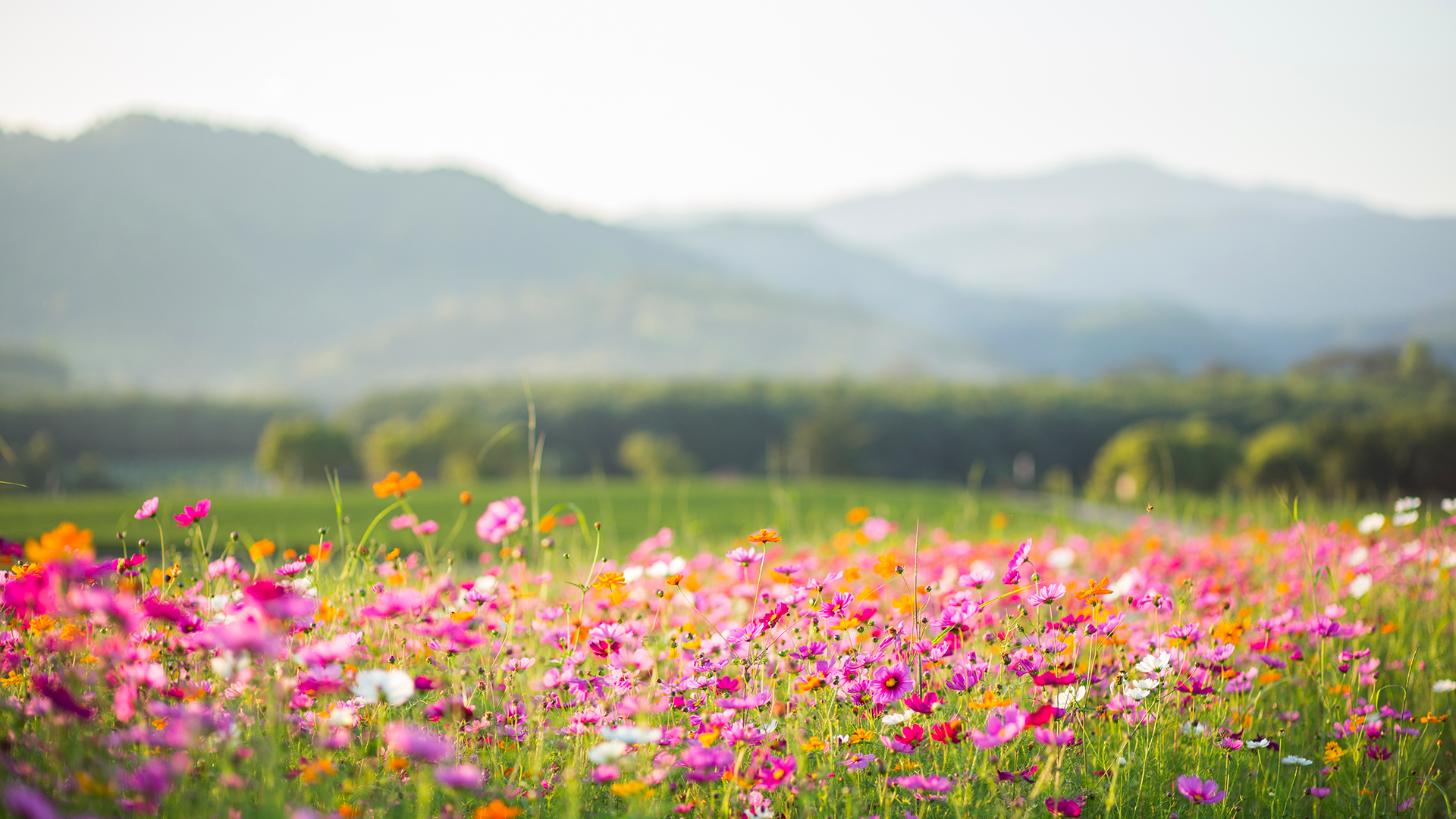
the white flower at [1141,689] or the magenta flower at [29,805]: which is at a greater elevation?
the magenta flower at [29,805]

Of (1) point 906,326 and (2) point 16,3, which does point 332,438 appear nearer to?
(2) point 16,3

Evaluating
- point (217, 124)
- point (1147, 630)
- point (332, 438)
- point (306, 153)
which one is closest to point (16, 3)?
point (1147, 630)

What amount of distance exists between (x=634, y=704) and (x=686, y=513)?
32.1 feet

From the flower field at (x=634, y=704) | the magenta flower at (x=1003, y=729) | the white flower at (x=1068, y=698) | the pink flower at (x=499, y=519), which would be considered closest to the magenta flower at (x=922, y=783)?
the flower field at (x=634, y=704)

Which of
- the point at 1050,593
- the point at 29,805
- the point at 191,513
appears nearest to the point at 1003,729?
the point at 1050,593

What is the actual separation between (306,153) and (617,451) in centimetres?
16828

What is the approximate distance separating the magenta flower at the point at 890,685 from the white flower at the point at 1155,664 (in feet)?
2.14

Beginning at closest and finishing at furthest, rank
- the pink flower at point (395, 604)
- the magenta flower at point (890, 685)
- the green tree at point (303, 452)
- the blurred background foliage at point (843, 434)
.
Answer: the pink flower at point (395, 604) < the magenta flower at point (890, 685) < the blurred background foliage at point (843, 434) < the green tree at point (303, 452)

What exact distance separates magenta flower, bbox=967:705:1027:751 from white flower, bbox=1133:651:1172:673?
1.83ft

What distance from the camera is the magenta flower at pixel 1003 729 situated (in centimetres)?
167

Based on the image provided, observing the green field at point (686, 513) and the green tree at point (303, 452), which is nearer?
the green field at point (686, 513)

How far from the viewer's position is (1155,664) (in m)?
2.21

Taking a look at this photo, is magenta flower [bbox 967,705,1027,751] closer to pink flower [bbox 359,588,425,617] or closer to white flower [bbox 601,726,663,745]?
white flower [bbox 601,726,663,745]

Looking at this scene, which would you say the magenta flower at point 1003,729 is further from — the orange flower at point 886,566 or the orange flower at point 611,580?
the orange flower at point 611,580
